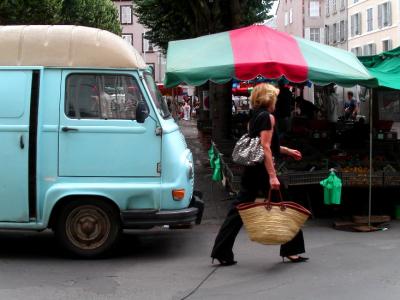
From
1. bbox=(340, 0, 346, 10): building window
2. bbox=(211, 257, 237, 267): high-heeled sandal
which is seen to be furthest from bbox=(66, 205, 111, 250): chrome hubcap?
bbox=(340, 0, 346, 10): building window

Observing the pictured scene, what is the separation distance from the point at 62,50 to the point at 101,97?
656 millimetres

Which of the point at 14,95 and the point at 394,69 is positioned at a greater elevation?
the point at 394,69

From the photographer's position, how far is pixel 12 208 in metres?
6.61

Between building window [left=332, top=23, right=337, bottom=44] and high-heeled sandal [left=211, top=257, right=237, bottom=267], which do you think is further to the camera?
building window [left=332, top=23, right=337, bottom=44]

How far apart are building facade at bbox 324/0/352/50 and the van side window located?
52.0 metres

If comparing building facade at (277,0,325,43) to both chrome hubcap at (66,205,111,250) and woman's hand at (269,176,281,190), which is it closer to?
chrome hubcap at (66,205,111,250)

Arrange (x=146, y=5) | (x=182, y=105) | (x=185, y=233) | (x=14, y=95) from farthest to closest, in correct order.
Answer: (x=182, y=105) < (x=146, y=5) < (x=185, y=233) < (x=14, y=95)

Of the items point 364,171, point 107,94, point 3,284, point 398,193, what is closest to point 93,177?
point 107,94

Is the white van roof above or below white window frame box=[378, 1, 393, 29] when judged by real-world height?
below

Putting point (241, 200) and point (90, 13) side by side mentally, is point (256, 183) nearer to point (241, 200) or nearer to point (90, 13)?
point (241, 200)

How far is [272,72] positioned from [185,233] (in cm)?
251

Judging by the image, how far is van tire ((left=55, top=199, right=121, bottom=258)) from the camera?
264 inches

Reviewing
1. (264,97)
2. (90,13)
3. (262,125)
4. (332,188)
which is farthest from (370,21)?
(262,125)

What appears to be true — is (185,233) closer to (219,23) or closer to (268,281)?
(268,281)
